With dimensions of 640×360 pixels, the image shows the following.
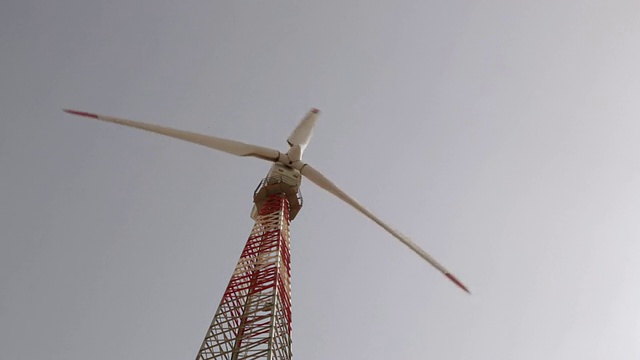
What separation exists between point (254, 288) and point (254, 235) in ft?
14.7

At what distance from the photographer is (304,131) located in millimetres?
40531

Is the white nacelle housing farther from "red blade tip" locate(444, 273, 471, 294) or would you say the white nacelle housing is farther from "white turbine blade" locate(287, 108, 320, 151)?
"red blade tip" locate(444, 273, 471, 294)

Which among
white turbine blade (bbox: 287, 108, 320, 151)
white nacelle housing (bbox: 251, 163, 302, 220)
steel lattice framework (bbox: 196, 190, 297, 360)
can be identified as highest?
white turbine blade (bbox: 287, 108, 320, 151)

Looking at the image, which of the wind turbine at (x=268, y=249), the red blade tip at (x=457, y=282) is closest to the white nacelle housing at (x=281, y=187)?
the wind turbine at (x=268, y=249)

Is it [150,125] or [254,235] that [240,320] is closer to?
[254,235]

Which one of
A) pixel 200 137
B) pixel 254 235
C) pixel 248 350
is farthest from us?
pixel 200 137

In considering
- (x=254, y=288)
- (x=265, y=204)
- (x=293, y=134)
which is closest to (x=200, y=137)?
(x=265, y=204)

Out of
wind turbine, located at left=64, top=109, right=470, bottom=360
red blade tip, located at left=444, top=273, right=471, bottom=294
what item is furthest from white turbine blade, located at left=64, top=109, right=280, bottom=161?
red blade tip, located at left=444, top=273, right=471, bottom=294

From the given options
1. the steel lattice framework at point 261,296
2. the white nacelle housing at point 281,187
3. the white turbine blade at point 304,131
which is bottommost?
the steel lattice framework at point 261,296

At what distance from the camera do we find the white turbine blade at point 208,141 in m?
32.3

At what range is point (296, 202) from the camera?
1406 inches

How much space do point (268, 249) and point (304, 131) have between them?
12250 millimetres

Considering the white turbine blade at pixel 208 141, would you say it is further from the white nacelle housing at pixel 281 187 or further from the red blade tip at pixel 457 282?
the red blade tip at pixel 457 282

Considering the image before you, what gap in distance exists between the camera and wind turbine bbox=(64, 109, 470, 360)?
24.9 meters
